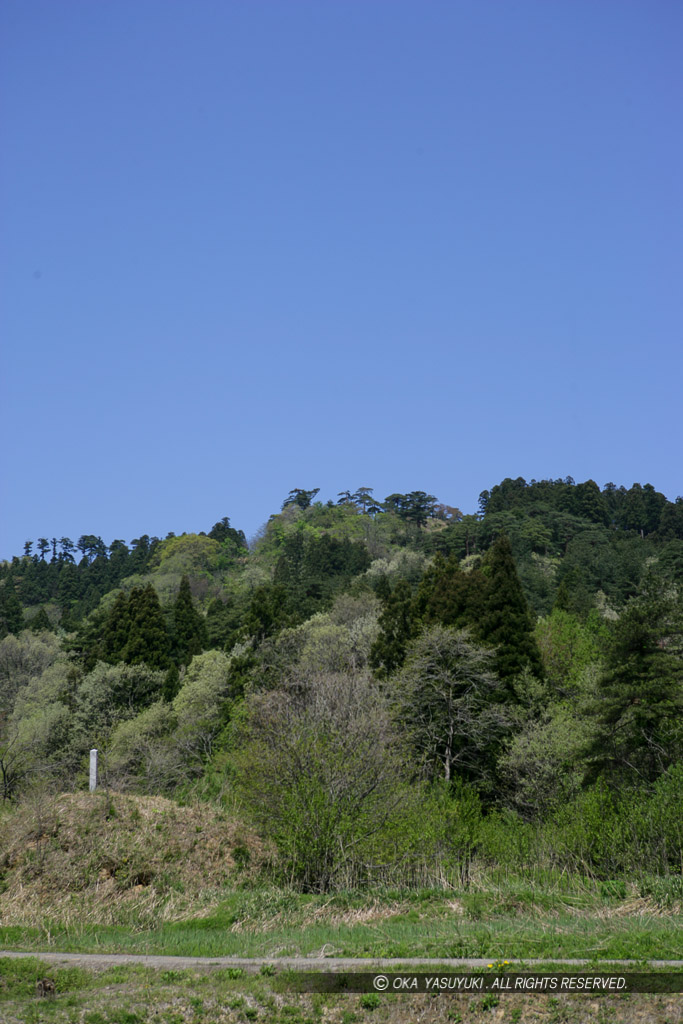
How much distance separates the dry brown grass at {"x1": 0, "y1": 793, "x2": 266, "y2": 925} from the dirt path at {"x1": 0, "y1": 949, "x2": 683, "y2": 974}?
12.8ft

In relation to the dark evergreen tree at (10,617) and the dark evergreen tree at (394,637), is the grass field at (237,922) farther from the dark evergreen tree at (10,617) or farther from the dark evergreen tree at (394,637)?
the dark evergreen tree at (10,617)

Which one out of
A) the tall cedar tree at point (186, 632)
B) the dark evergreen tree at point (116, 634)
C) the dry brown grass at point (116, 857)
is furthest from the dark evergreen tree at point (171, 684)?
the dry brown grass at point (116, 857)

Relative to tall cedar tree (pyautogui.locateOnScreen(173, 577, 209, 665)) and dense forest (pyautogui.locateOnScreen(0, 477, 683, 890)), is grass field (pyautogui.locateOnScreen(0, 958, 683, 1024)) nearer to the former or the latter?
dense forest (pyautogui.locateOnScreen(0, 477, 683, 890))

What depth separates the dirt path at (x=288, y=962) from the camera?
30.5 ft

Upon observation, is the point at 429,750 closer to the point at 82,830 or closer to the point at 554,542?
the point at 82,830

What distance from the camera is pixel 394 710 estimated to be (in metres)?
36.8

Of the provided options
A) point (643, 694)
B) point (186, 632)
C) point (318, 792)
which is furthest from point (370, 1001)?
point (186, 632)

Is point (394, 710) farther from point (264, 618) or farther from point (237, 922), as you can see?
point (237, 922)

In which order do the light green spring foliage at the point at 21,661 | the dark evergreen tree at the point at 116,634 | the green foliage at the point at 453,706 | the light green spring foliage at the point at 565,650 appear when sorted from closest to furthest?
the green foliage at the point at 453,706 → the light green spring foliage at the point at 565,650 → the dark evergreen tree at the point at 116,634 → the light green spring foliage at the point at 21,661

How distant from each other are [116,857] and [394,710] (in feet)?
68.1

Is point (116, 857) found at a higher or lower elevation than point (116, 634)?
lower

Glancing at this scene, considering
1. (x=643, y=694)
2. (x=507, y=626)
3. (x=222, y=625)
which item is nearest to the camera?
(x=643, y=694)

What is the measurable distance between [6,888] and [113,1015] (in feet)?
26.4

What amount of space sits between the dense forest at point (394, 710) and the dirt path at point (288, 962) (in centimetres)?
646
